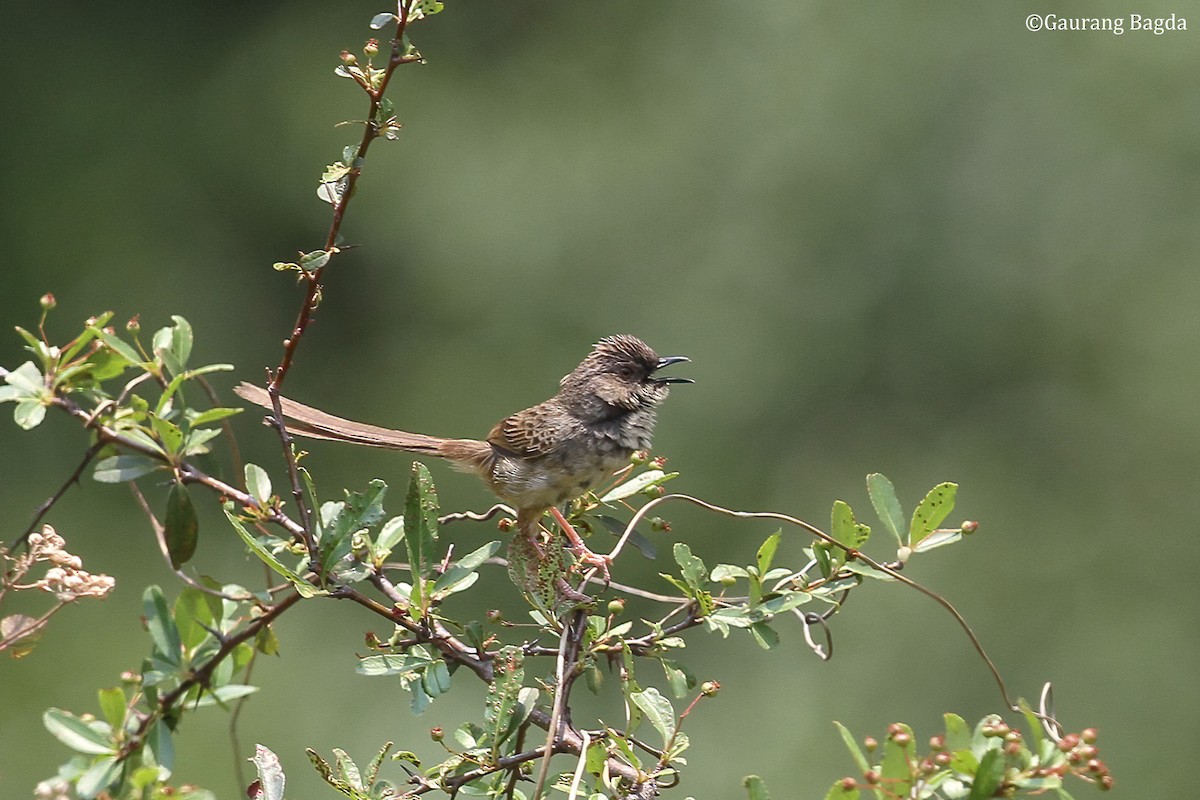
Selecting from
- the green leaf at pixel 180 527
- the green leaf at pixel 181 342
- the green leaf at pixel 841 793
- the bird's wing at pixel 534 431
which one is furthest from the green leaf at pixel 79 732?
the bird's wing at pixel 534 431

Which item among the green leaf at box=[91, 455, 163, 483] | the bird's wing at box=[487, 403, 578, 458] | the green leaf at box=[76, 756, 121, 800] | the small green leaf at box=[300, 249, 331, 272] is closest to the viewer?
the green leaf at box=[76, 756, 121, 800]

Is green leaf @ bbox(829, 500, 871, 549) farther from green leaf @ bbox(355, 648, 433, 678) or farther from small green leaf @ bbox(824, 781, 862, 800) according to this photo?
green leaf @ bbox(355, 648, 433, 678)

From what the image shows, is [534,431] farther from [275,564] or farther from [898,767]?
[898,767]

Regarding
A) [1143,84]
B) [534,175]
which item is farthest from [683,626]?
[1143,84]

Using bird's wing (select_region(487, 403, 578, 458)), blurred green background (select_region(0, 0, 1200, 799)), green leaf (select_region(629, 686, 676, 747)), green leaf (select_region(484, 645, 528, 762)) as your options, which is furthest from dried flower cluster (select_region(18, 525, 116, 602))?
blurred green background (select_region(0, 0, 1200, 799))

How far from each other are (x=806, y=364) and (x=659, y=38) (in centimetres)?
256

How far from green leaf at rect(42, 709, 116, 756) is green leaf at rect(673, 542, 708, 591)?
90 centimetres

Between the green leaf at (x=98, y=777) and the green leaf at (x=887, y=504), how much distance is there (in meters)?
1.22

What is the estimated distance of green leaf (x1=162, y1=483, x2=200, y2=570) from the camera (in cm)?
177

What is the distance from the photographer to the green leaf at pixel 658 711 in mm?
2020

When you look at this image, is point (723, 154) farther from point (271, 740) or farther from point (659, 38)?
point (271, 740)

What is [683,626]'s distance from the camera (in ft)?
6.86

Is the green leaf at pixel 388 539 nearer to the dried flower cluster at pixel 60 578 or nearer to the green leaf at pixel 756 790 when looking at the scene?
the dried flower cluster at pixel 60 578

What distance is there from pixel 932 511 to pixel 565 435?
55.9 inches
